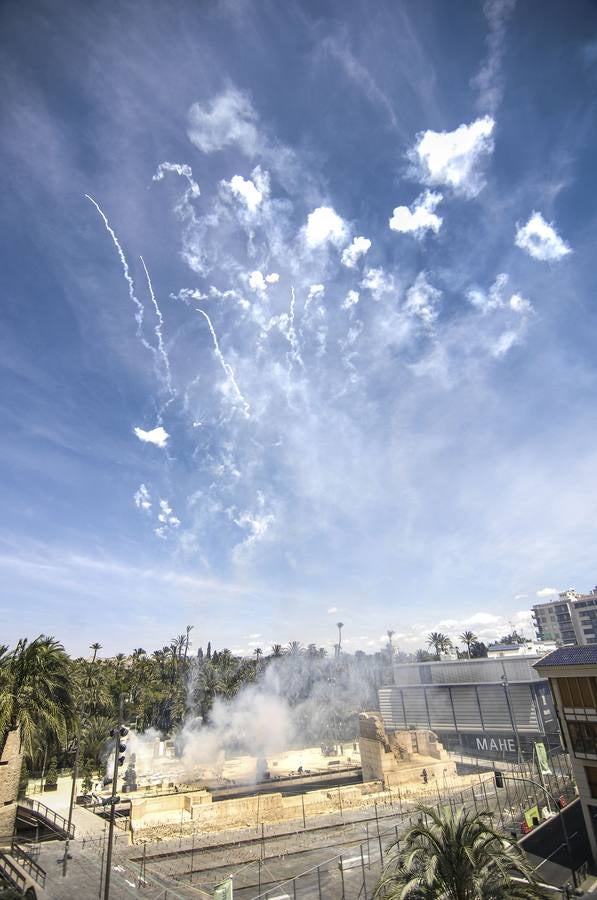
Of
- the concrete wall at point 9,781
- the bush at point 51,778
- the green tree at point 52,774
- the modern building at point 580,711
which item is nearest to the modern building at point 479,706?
the modern building at point 580,711

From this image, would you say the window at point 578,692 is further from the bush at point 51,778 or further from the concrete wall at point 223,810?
the bush at point 51,778

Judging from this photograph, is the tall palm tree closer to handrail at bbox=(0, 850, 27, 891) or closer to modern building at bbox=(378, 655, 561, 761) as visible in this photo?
handrail at bbox=(0, 850, 27, 891)

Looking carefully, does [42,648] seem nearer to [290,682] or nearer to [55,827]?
[55,827]

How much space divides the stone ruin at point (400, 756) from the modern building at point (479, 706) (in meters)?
9.60

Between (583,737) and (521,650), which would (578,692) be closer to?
(583,737)

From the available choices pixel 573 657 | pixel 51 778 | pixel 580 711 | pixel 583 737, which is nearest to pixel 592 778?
pixel 583 737

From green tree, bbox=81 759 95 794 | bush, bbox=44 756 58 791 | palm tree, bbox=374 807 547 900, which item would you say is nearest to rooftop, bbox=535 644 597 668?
palm tree, bbox=374 807 547 900

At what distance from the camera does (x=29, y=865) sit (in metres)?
23.1

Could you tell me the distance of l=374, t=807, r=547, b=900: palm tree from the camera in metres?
11.1

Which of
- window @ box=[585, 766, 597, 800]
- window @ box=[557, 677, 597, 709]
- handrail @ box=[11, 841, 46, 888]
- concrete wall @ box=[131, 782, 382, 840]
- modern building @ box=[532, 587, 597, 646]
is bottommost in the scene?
concrete wall @ box=[131, 782, 382, 840]

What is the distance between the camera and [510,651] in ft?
250

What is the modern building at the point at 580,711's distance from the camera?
27.8m

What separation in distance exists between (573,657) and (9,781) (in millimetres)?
35917

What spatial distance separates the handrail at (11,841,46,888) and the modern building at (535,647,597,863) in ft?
93.5
